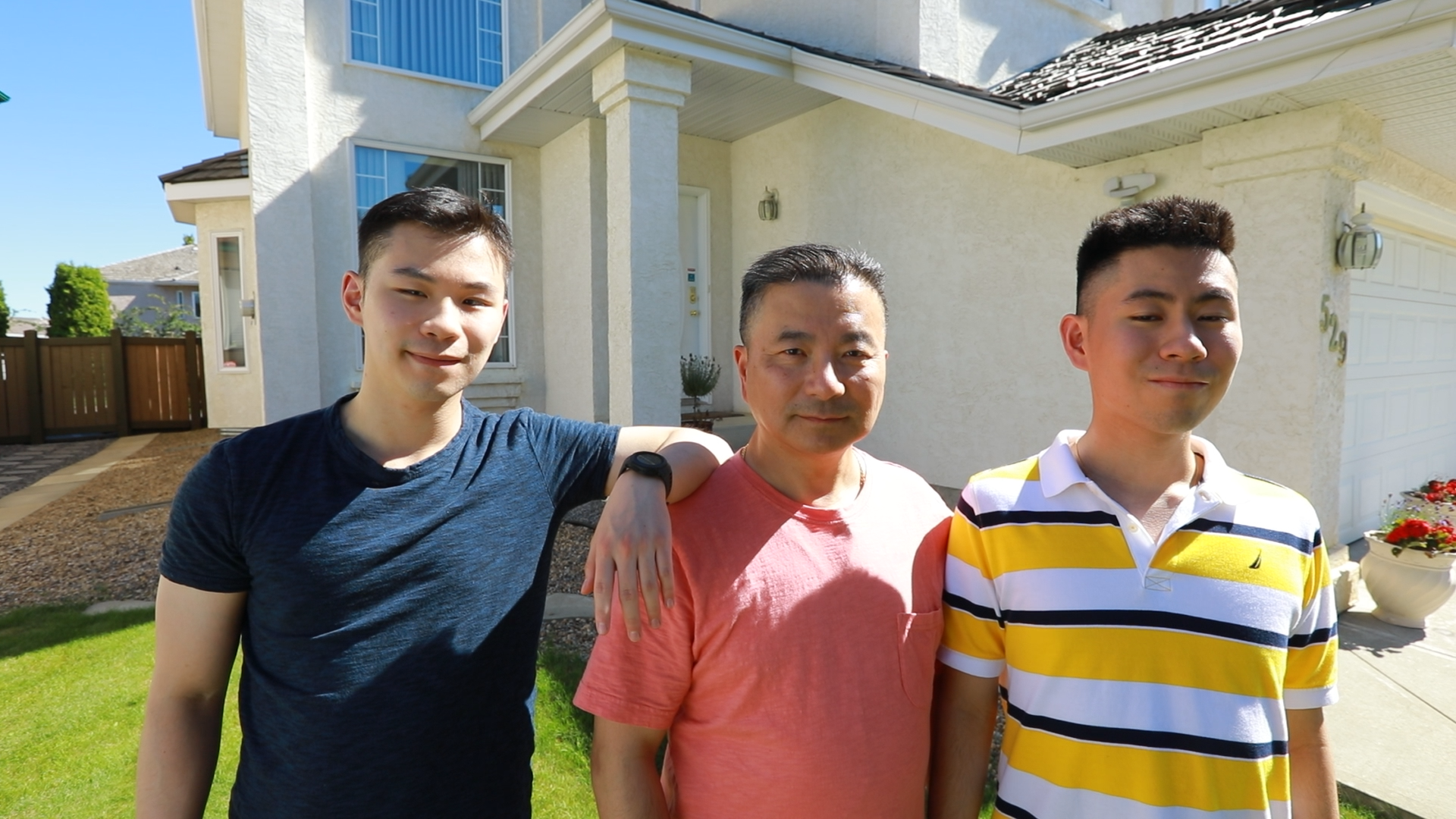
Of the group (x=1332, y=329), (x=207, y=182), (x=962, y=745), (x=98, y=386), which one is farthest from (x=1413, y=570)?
(x=98, y=386)

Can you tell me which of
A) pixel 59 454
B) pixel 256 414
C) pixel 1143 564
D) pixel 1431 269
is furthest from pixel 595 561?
pixel 59 454

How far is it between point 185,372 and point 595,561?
1630 cm

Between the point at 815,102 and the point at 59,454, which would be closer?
the point at 815,102

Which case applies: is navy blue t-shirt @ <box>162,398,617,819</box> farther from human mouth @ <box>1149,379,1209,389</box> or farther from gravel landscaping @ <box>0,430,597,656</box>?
gravel landscaping @ <box>0,430,597,656</box>

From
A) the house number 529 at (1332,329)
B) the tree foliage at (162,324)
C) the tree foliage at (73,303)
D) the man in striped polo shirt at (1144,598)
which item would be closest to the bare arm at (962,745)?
the man in striped polo shirt at (1144,598)

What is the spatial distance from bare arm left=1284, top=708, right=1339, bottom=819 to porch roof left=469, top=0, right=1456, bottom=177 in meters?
3.50

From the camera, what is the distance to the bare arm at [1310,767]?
1382 mm

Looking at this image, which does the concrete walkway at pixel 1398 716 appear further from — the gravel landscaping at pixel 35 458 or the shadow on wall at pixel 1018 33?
the gravel landscaping at pixel 35 458

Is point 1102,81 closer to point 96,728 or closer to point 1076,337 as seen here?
point 1076,337

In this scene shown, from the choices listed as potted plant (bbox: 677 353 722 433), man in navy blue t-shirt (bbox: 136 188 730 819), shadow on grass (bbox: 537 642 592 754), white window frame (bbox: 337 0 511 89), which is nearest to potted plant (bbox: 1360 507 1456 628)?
shadow on grass (bbox: 537 642 592 754)

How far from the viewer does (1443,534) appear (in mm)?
4387

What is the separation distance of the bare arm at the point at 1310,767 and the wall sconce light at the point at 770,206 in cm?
718

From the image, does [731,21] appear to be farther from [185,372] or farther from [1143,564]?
[185,372]

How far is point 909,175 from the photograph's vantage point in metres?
6.60
